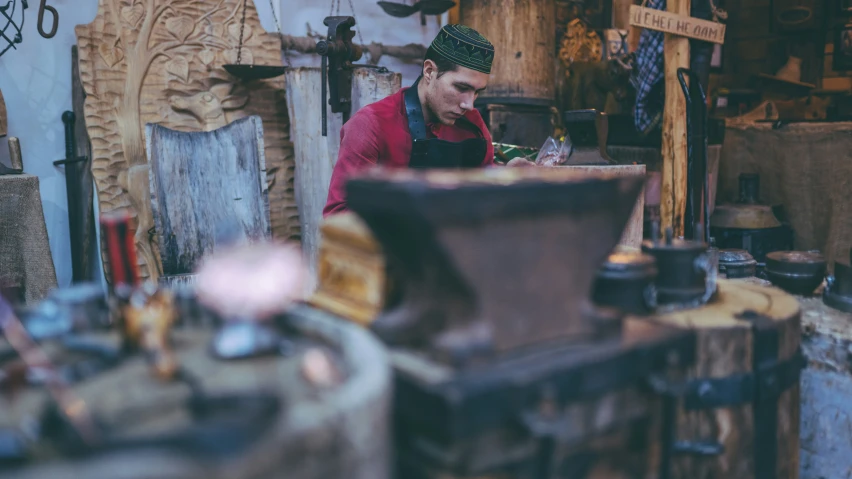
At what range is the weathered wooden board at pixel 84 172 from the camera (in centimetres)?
425

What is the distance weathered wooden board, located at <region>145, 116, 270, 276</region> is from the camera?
4.06 meters

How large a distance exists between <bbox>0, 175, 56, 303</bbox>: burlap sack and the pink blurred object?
252 centimetres

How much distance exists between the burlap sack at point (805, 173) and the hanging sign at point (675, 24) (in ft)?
7.03

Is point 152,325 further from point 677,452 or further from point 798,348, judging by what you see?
point 798,348

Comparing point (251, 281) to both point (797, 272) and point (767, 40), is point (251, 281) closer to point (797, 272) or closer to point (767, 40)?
point (797, 272)

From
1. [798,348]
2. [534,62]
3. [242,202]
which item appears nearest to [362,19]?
[534,62]

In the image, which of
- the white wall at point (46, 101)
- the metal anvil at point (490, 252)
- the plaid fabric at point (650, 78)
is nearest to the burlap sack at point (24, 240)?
the white wall at point (46, 101)

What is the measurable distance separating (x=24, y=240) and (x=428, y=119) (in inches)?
93.0

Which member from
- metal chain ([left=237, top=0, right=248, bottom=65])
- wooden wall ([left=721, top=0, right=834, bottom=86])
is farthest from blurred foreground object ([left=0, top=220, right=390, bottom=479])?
wooden wall ([left=721, top=0, right=834, bottom=86])

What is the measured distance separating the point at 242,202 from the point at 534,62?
278 cm

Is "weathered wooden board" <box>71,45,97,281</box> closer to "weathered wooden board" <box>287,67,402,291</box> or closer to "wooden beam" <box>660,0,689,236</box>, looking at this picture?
"weathered wooden board" <box>287,67,402,291</box>

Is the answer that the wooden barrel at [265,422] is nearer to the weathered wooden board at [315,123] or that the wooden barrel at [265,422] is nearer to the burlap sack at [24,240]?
the burlap sack at [24,240]

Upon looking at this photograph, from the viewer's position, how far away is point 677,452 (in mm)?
1768

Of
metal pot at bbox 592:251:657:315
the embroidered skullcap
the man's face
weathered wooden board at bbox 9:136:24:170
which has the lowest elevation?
metal pot at bbox 592:251:657:315
